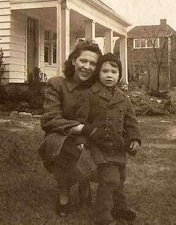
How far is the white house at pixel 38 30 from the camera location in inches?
549

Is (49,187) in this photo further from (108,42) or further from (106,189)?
(108,42)

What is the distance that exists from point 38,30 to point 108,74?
13590mm

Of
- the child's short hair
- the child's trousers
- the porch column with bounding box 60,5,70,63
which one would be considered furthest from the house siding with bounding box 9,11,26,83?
the child's trousers

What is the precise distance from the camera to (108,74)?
148 inches

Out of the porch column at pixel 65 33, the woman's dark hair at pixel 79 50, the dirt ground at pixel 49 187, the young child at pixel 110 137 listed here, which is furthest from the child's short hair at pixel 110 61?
the porch column at pixel 65 33

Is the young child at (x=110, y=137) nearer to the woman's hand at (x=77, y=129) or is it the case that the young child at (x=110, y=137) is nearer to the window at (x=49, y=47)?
the woman's hand at (x=77, y=129)

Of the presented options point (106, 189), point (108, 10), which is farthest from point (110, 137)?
point (108, 10)

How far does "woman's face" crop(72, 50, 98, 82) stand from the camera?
153 inches

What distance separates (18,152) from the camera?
19.9ft

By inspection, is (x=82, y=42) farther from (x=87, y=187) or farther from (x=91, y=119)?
(x=87, y=187)

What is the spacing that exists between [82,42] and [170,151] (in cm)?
393

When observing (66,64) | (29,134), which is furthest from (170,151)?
(66,64)

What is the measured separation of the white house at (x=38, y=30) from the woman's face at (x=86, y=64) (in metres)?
9.50

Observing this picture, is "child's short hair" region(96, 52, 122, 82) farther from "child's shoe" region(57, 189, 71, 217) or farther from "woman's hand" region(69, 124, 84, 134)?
"child's shoe" region(57, 189, 71, 217)
